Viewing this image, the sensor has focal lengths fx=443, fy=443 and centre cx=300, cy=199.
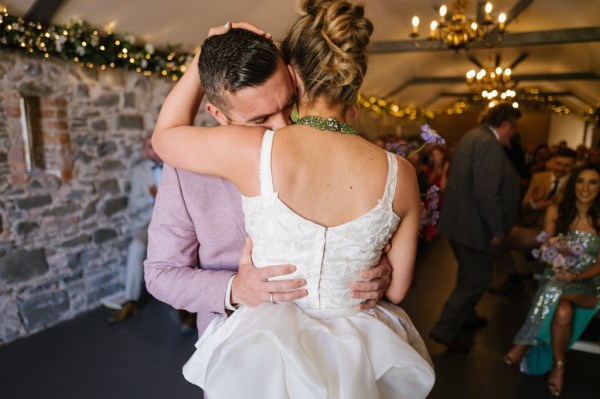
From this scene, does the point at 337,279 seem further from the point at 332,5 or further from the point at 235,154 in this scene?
the point at 332,5

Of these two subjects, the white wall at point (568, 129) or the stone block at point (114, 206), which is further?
the white wall at point (568, 129)

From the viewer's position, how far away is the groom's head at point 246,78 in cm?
99

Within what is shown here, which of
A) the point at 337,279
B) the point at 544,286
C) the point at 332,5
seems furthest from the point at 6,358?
the point at 544,286

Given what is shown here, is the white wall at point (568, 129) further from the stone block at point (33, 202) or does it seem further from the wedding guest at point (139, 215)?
the stone block at point (33, 202)

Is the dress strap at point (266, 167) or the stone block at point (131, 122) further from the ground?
the stone block at point (131, 122)

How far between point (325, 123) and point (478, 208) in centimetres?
262

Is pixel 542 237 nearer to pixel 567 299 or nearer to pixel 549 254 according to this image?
pixel 549 254

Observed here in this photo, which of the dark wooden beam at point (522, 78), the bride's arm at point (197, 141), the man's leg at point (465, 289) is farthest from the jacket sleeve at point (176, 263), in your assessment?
the dark wooden beam at point (522, 78)

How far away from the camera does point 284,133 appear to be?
1001mm

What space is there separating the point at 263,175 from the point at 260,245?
0.19m

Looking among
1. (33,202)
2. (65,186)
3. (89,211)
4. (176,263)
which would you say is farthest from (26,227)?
(176,263)

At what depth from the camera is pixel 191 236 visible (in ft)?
4.03

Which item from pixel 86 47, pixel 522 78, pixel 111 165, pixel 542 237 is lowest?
pixel 542 237

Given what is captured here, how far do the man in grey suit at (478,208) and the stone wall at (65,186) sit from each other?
3039 millimetres
